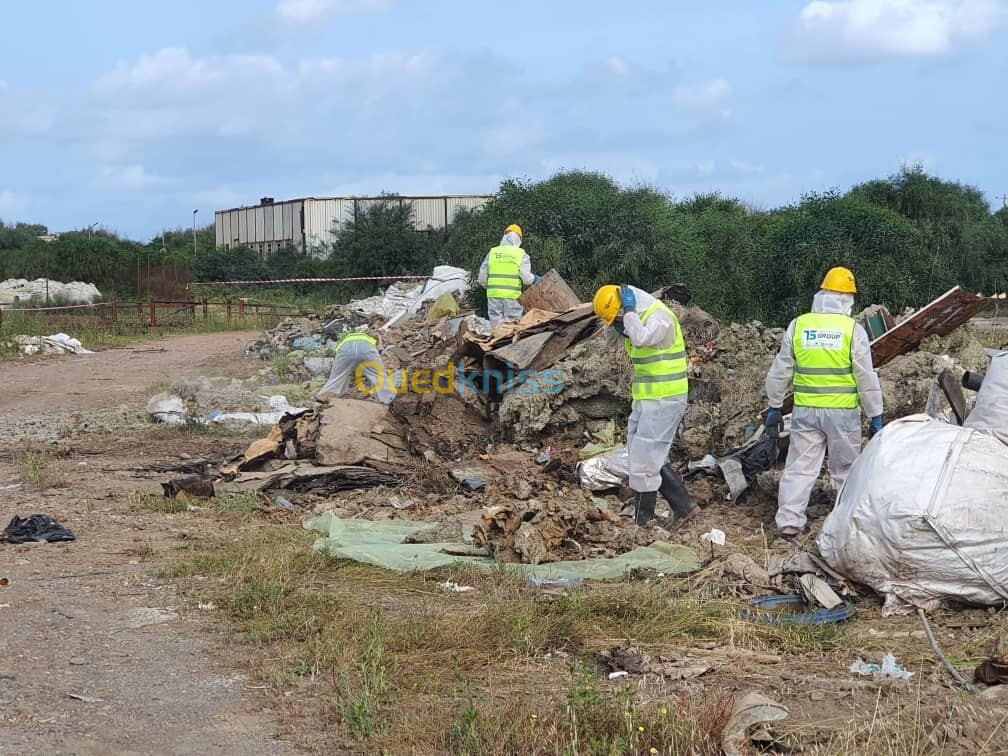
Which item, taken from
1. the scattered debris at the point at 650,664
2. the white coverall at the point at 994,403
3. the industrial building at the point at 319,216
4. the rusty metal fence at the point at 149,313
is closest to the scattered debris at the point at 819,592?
the scattered debris at the point at 650,664

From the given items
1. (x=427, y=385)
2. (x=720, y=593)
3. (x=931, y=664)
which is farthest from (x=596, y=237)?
(x=931, y=664)

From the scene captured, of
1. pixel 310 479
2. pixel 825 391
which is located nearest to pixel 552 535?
pixel 825 391

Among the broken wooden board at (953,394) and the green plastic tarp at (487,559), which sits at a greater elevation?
the broken wooden board at (953,394)

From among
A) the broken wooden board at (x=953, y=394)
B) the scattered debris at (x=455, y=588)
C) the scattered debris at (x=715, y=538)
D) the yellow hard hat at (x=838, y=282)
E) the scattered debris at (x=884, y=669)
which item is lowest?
the scattered debris at (x=455, y=588)

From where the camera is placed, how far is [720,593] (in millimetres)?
6262

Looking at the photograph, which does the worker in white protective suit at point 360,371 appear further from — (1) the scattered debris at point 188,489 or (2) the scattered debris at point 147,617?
(2) the scattered debris at point 147,617

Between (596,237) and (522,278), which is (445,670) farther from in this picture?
(596,237)

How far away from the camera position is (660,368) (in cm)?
788

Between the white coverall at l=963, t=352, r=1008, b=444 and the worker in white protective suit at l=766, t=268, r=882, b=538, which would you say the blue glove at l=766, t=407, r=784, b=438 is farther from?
the white coverall at l=963, t=352, r=1008, b=444

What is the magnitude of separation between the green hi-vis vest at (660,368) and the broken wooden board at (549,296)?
552 centimetres

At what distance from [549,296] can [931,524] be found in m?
8.37

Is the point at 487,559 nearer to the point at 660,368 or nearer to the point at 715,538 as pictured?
the point at 715,538

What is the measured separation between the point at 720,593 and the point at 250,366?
47.7 ft

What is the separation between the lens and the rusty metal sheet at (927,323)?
9367 mm
